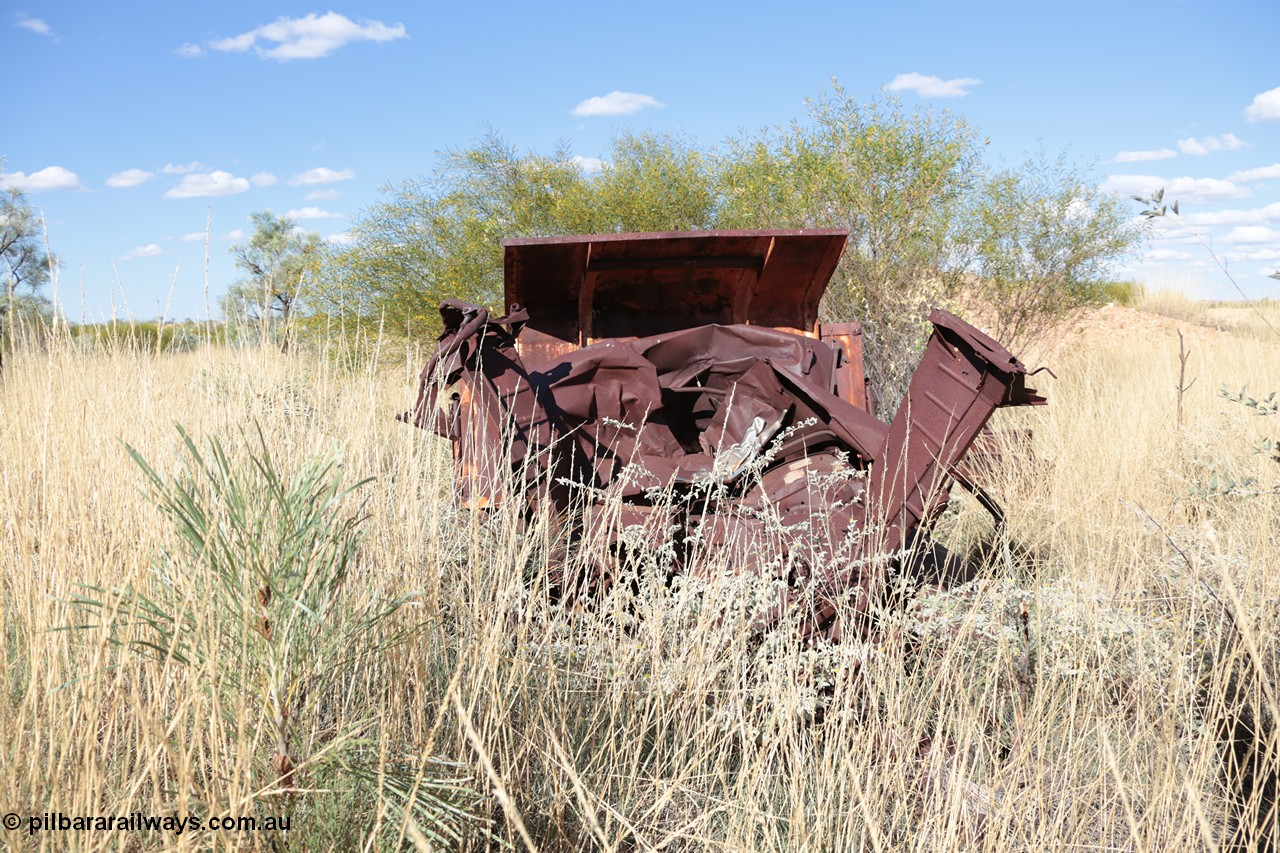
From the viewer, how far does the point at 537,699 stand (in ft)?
7.86

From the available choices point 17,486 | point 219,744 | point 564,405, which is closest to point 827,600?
point 564,405

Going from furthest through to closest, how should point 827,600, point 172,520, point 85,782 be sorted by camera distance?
point 827,600, point 172,520, point 85,782

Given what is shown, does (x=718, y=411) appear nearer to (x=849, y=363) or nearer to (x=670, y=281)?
(x=849, y=363)

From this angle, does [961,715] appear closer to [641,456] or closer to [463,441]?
[641,456]

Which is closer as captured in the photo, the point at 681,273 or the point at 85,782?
the point at 85,782

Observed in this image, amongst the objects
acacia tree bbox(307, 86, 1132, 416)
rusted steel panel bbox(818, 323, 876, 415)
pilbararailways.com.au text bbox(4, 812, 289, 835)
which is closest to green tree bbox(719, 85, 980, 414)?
acacia tree bbox(307, 86, 1132, 416)

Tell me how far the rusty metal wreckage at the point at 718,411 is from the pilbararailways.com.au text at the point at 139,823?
1360mm

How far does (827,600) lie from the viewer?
287 cm

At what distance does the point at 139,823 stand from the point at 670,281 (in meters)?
3.45

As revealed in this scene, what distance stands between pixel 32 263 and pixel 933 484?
19989 millimetres

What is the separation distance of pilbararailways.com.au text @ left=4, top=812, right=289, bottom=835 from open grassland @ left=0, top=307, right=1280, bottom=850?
2 cm

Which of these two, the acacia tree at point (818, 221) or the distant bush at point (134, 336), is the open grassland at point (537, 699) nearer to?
the distant bush at point (134, 336)

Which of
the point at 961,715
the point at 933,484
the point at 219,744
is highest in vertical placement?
the point at 933,484

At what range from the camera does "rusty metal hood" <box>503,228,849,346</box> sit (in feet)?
13.8
